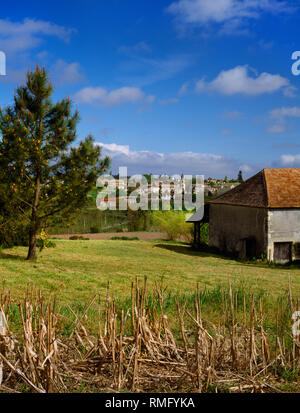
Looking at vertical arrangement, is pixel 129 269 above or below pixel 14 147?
below

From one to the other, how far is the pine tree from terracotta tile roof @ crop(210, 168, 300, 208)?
40.0ft

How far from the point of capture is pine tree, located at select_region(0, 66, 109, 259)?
14938 mm

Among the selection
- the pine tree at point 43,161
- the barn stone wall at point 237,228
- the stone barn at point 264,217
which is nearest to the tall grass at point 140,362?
the pine tree at point 43,161

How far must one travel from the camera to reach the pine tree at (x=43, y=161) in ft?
49.0

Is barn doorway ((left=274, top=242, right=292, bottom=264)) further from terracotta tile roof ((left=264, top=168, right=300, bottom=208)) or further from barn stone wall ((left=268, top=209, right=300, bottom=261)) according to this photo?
terracotta tile roof ((left=264, top=168, right=300, bottom=208))

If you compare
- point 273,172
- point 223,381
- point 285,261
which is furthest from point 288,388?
point 273,172

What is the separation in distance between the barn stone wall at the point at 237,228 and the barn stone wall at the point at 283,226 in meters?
0.35

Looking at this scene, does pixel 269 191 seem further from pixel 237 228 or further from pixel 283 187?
pixel 237 228

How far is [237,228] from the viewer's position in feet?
85.5

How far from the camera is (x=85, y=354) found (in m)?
4.89

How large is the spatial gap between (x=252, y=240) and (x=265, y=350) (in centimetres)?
2047

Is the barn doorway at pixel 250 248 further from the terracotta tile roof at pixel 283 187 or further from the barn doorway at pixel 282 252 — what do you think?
the terracotta tile roof at pixel 283 187

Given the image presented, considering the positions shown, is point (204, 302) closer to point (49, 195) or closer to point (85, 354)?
point (85, 354)

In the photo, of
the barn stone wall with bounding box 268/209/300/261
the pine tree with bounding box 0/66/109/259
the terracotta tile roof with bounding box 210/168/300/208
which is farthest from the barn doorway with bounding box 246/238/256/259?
the pine tree with bounding box 0/66/109/259
